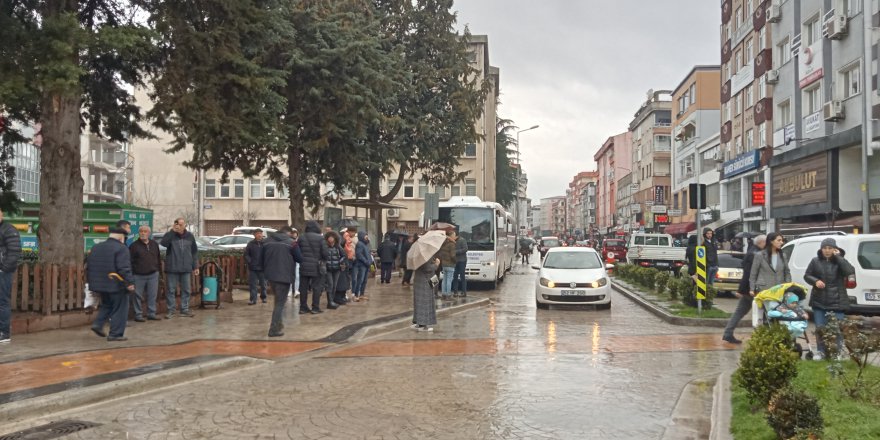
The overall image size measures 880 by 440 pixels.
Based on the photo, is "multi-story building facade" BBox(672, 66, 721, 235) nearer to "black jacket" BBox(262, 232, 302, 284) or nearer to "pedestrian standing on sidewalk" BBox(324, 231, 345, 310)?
"pedestrian standing on sidewalk" BBox(324, 231, 345, 310)

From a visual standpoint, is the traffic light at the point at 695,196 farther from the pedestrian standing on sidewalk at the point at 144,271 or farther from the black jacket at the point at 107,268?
the black jacket at the point at 107,268

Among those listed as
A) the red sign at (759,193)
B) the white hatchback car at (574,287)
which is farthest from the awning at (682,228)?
the white hatchback car at (574,287)

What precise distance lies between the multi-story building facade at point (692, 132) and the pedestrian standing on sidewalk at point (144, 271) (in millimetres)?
45271

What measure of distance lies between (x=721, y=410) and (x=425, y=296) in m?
6.79

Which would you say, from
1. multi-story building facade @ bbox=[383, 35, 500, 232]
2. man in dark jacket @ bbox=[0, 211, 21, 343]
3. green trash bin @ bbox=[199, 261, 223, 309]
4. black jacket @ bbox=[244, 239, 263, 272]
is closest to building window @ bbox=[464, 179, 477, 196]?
multi-story building facade @ bbox=[383, 35, 500, 232]

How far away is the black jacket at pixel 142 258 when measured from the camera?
1230cm

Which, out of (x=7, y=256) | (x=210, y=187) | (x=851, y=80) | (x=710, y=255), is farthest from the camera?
(x=210, y=187)

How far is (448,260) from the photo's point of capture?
17219 millimetres

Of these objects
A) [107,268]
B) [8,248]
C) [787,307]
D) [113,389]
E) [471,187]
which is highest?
[471,187]

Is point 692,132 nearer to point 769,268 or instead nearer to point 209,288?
point 769,268

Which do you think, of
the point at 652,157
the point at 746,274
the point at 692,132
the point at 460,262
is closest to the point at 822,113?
the point at 460,262

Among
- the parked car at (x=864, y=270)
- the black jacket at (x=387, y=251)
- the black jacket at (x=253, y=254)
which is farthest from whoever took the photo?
the black jacket at (x=387, y=251)

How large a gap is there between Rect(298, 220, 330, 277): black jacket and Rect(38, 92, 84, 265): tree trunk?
4164mm

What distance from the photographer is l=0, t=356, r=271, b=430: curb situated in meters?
6.41
